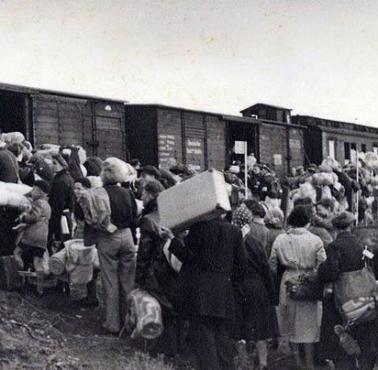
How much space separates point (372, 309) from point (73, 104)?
12.4 meters

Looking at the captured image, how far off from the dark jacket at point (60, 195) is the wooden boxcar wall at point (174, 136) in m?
9.88

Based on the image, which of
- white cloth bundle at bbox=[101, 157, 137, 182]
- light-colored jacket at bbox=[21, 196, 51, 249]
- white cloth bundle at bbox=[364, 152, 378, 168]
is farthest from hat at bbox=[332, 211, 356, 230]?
white cloth bundle at bbox=[364, 152, 378, 168]

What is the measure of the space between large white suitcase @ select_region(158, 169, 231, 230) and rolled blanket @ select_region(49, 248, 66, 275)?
A: 2214mm

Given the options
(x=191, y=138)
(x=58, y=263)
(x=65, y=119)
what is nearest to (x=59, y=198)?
(x=58, y=263)

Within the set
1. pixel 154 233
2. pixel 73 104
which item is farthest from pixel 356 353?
pixel 73 104

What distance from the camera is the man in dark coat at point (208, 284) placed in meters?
5.67

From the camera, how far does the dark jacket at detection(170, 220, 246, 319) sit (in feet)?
18.6

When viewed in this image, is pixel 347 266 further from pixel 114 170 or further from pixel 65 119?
pixel 65 119

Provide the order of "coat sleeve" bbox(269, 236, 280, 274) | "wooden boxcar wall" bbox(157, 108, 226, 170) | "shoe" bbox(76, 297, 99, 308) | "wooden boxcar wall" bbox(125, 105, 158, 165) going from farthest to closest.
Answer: "wooden boxcar wall" bbox(157, 108, 226, 170) → "wooden boxcar wall" bbox(125, 105, 158, 165) → "shoe" bbox(76, 297, 99, 308) → "coat sleeve" bbox(269, 236, 280, 274)

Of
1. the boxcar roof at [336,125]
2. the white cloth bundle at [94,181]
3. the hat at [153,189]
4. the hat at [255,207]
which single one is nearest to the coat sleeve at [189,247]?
the hat at [153,189]

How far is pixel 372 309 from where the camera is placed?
20.8 feet

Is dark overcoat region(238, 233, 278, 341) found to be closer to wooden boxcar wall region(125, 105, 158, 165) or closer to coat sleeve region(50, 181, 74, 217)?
coat sleeve region(50, 181, 74, 217)

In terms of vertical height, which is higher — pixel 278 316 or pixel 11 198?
pixel 11 198

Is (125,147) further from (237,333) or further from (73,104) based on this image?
(237,333)
